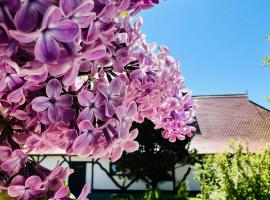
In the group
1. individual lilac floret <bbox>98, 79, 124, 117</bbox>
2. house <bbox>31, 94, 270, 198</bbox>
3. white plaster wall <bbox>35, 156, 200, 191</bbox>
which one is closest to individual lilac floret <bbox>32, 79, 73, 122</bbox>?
individual lilac floret <bbox>98, 79, 124, 117</bbox>

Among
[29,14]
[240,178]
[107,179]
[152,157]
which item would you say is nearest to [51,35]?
[29,14]

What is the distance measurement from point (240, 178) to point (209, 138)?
21.0 metres

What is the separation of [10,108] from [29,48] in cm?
38

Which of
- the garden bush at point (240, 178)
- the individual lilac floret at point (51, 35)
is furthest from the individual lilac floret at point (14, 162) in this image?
the garden bush at point (240, 178)

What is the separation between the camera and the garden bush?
10.8 metres

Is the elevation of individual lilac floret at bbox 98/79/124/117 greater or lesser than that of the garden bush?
greater

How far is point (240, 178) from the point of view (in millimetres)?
11344

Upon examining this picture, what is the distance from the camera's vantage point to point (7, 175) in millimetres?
1339

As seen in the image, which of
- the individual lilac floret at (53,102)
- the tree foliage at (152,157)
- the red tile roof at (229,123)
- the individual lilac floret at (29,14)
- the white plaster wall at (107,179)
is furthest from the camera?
the red tile roof at (229,123)

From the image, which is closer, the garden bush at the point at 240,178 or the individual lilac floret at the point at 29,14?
the individual lilac floret at the point at 29,14

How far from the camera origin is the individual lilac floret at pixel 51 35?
892 millimetres

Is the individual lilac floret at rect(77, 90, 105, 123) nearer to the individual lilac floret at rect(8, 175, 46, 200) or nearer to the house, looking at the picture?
the individual lilac floret at rect(8, 175, 46, 200)

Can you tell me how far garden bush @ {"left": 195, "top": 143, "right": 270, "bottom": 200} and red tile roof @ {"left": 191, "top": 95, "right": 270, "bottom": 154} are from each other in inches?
644

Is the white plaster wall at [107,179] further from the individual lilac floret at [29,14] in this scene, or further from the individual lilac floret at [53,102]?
the individual lilac floret at [29,14]
